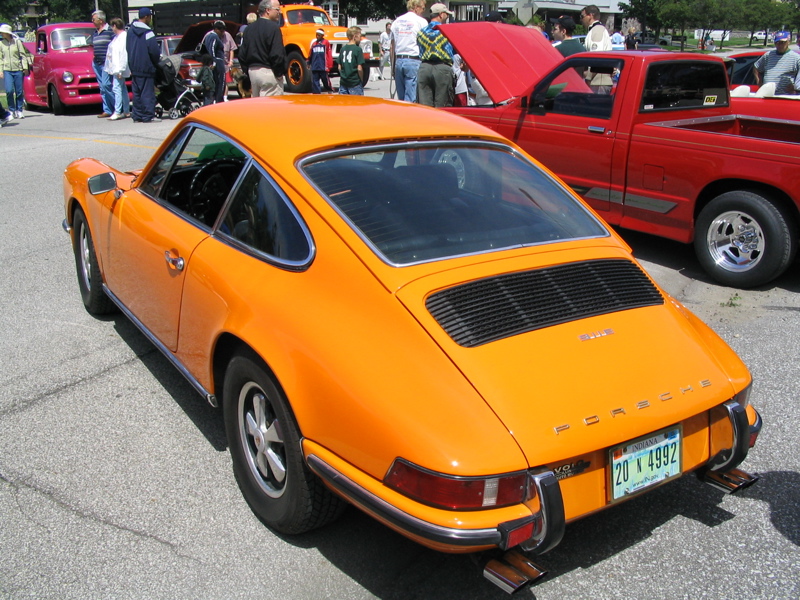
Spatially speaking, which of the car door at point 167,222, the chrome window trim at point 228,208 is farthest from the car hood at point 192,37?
the chrome window trim at point 228,208

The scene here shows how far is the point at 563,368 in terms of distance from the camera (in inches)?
97.4

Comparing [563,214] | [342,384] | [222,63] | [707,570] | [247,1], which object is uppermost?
[247,1]

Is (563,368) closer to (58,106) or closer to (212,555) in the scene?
(212,555)

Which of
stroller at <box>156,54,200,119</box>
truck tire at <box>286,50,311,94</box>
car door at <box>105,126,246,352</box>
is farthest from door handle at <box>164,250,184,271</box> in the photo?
truck tire at <box>286,50,311,94</box>

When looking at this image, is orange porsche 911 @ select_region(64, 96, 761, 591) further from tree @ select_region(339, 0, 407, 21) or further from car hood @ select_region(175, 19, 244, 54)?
tree @ select_region(339, 0, 407, 21)

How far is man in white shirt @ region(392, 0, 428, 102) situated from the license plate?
9698 millimetres

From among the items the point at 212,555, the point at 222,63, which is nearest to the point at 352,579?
the point at 212,555

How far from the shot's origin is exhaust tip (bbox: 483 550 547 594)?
2252 millimetres

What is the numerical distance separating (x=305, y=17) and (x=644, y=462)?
20.9 meters

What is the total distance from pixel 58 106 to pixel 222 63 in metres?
4.11

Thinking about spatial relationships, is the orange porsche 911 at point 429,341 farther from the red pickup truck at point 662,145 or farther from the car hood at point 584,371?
the red pickup truck at point 662,145

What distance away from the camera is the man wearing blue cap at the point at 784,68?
11.1 meters

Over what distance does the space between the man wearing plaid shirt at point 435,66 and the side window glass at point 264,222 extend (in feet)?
24.9

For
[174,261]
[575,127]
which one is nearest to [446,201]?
[174,261]
